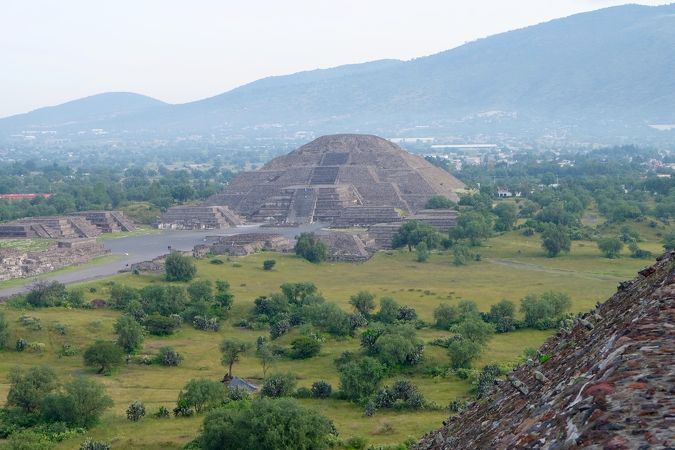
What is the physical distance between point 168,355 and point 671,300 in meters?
32.5

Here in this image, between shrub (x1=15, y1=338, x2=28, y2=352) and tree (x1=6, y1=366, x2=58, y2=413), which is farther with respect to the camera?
shrub (x1=15, y1=338, x2=28, y2=352)

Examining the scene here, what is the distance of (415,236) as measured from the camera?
73.7 metres

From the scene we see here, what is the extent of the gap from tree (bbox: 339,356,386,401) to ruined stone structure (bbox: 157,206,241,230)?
194 ft

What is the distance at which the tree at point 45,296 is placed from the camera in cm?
4853

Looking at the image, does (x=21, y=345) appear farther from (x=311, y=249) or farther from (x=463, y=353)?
(x=311, y=249)

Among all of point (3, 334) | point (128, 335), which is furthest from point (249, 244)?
point (3, 334)

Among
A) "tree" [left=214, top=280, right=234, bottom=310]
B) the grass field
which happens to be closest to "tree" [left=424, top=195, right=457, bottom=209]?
the grass field

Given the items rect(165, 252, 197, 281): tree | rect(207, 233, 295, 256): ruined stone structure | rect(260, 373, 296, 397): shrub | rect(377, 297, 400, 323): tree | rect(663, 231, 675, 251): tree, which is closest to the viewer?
rect(260, 373, 296, 397): shrub

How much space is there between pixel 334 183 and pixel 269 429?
80513mm

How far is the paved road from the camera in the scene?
60.8 meters

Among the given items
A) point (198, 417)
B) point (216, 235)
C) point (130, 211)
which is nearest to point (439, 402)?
point (198, 417)

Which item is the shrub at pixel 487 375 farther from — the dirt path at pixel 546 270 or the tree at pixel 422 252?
the tree at pixel 422 252

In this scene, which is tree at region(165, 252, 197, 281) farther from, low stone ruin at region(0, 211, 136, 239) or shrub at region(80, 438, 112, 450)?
shrub at region(80, 438, 112, 450)

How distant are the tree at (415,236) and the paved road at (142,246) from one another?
1209cm
